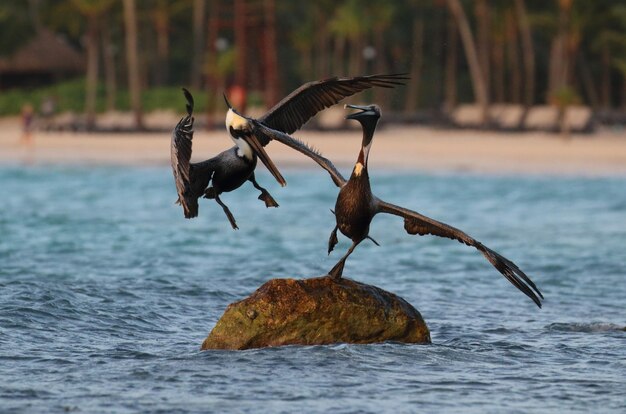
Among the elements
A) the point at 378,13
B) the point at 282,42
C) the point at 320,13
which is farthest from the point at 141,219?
the point at 282,42

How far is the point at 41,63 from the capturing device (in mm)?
63375

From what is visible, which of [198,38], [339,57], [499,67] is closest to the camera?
[198,38]

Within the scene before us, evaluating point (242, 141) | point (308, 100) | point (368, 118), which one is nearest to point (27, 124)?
point (308, 100)

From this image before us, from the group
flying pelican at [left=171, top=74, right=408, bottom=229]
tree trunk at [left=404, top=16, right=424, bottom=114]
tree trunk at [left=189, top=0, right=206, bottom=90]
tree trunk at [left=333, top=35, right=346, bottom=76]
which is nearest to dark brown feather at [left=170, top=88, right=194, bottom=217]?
flying pelican at [left=171, top=74, right=408, bottom=229]

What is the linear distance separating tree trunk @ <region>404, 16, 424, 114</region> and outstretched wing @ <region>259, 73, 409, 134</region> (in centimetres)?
5544

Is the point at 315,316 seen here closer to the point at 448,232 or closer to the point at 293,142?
the point at 448,232

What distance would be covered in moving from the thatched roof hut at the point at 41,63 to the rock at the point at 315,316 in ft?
172

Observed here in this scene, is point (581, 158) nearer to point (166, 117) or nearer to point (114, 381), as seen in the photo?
point (166, 117)

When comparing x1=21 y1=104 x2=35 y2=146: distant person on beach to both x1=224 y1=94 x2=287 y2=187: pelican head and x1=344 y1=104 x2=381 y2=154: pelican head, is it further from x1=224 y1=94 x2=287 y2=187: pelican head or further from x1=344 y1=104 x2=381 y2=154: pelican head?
x1=344 y1=104 x2=381 y2=154: pelican head

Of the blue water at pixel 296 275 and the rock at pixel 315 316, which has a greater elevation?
the rock at pixel 315 316

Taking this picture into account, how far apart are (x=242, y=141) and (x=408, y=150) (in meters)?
32.3

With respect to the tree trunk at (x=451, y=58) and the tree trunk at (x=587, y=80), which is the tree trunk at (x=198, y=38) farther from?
the tree trunk at (x=587, y=80)

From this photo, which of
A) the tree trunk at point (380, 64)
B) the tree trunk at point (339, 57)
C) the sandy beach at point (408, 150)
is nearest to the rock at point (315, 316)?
the sandy beach at point (408, 150)

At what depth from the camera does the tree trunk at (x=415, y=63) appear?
222 ft
